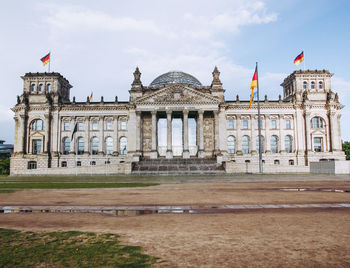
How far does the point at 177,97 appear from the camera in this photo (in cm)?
6319

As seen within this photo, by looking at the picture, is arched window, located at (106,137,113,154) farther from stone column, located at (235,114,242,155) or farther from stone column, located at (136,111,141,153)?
stone column, located at (235,114,242,155)

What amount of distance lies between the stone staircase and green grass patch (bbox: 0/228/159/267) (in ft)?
130

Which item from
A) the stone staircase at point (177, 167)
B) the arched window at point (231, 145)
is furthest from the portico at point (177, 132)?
the stone staircase at point (177, 167)

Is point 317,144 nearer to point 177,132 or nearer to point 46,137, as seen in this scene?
point 177,132

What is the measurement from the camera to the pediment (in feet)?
206

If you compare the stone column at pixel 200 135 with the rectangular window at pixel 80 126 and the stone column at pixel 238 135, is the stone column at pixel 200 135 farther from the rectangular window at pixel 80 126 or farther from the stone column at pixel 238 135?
the rectangular window at pixel 80 126

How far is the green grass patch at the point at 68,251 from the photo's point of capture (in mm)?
4668

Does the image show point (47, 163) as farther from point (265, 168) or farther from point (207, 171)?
point (265, 168)

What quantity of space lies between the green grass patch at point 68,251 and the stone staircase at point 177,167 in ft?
130

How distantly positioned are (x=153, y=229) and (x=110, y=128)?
63.9 meters

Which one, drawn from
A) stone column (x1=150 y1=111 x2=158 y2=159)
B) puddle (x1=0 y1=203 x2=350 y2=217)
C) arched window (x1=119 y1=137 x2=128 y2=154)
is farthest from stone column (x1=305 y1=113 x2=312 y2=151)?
puddle (x1=0 y1=203 x2=350 y2=217)

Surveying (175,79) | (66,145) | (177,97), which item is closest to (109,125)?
(66,145)

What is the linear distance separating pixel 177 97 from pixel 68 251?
58954 millimetres

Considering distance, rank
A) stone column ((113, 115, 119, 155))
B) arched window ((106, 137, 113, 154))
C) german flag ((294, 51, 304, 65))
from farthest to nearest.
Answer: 1. arched window ((106, 137, 113, 154))
2. stone column ((113, 115, 119, 155))
3. german flag ((294, 51, 304, 65))
